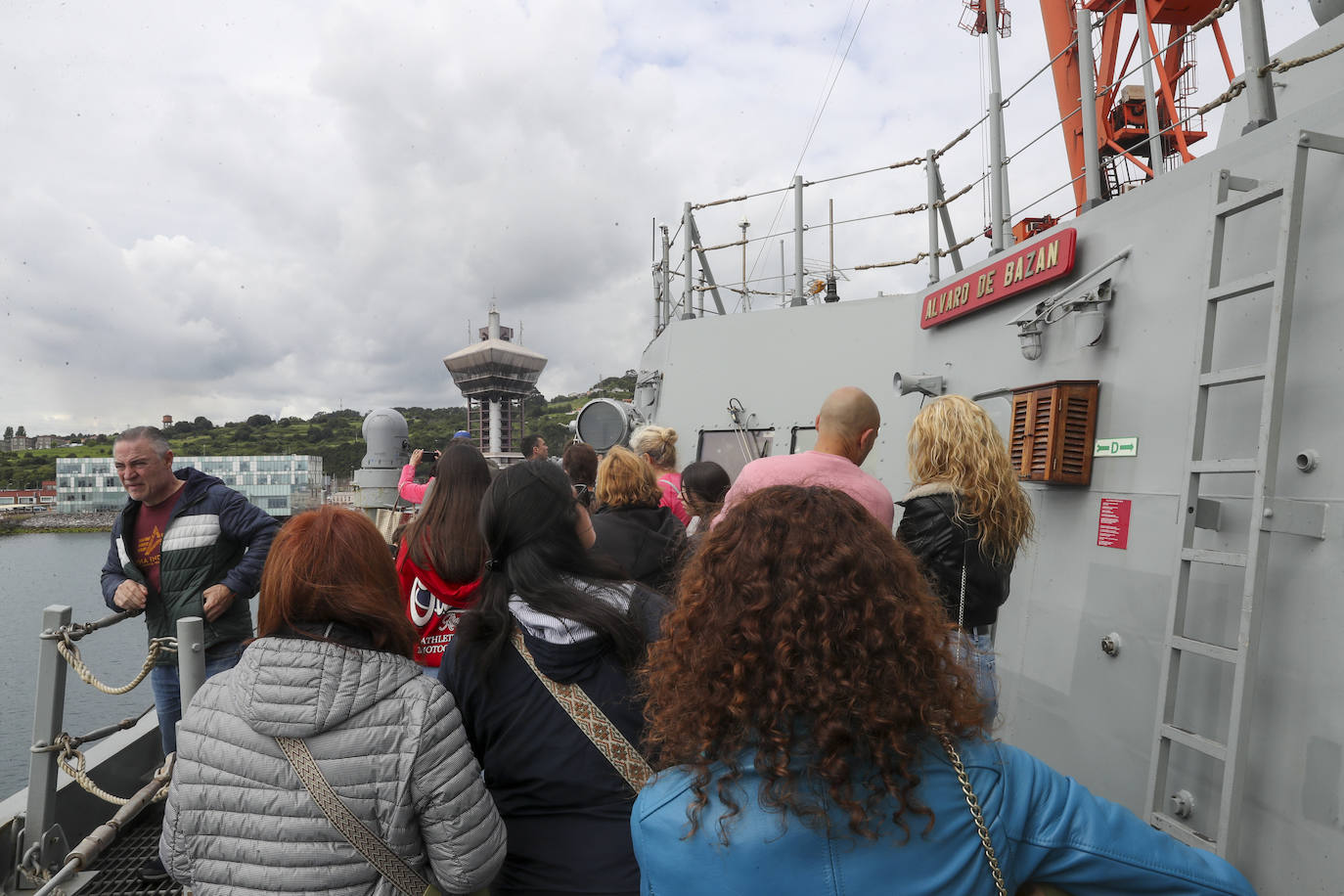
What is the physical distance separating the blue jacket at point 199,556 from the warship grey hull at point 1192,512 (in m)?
3.58

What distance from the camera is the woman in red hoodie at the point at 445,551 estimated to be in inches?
109

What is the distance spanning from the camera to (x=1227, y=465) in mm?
2230

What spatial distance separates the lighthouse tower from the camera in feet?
399

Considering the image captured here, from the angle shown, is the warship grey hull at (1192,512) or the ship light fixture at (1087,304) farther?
the ship light fixture at (1087,304)

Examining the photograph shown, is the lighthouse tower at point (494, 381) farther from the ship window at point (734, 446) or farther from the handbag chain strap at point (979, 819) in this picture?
the handbag chain strap at point (979, 819)

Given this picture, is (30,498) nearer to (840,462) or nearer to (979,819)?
(840,462)

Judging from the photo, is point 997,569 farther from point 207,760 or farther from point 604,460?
point 207,760

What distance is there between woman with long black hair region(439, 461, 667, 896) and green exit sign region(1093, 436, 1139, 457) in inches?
87.6

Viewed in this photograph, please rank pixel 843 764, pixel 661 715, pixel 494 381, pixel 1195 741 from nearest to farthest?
1. pixel 843 764
2. pixel 661 715
3. pixel 1195 741
4. pixel 494 381

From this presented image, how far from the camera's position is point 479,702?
1.63 meters

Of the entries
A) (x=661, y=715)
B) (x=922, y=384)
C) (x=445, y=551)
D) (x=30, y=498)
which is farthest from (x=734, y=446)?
(x=30, y=498)

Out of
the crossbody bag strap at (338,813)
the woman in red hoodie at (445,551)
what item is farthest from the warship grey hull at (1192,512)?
the woman in red hoodie at (445,551)

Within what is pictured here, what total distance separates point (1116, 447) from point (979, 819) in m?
2.48

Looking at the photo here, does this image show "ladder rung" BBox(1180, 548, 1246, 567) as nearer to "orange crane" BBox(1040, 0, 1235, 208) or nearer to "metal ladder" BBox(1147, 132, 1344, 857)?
"metal ladder" BBox(1147, 132, 1344, 857)
